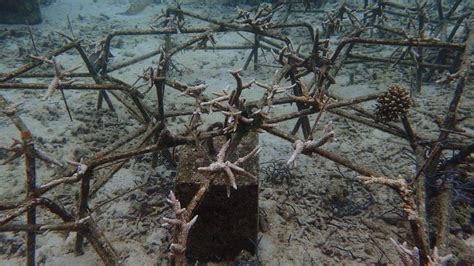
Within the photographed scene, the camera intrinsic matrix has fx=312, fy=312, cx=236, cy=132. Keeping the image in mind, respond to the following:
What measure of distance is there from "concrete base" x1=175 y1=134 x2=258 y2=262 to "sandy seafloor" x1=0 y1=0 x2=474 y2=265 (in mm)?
257

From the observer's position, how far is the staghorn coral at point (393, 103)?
10.2 feet

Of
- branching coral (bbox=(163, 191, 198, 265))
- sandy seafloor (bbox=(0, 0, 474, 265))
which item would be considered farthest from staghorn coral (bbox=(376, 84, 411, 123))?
branching coral (bbox=(163, 191, 198, 265))

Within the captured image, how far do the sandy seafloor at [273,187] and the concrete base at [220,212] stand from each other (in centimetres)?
26

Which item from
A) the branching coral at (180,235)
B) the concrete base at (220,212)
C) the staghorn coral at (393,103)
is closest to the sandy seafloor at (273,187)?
the concrete base at (220,212)

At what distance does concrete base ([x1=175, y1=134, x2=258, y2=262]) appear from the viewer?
2498 millimetres

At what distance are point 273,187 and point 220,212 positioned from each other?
4.48 ft

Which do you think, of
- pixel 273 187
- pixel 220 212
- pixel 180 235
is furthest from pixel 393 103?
pixel 180 235

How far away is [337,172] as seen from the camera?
4.07 m

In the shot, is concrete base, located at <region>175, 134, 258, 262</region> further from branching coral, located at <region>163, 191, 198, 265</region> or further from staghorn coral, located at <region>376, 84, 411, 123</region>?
staghorn coral, located at <region>376, 84, 411, 123</region>

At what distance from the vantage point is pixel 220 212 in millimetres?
2592

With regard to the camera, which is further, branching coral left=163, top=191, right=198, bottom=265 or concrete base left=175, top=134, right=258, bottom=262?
concrete base left=175, top=134, right=258, bottom=262

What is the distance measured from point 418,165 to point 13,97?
6.67 meters

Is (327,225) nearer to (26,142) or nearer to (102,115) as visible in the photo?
(26,142)

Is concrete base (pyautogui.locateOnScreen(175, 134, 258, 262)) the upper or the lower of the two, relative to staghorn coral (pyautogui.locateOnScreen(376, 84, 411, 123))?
lower
